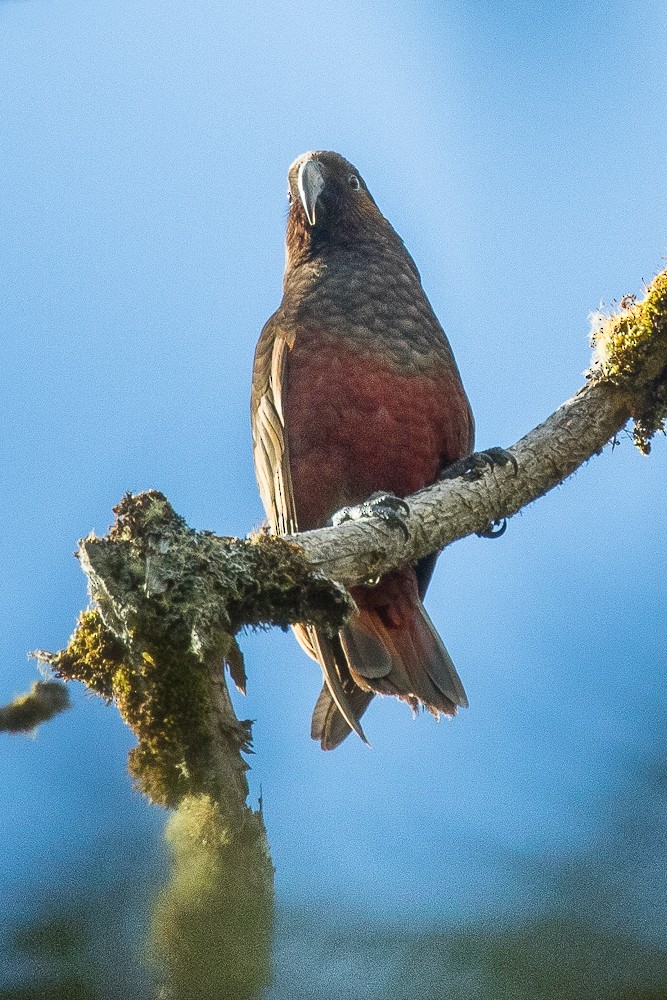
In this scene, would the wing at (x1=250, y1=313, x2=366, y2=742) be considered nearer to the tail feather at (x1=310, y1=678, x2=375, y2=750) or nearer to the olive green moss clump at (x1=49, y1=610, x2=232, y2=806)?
the tail feather at (x1=310, y1=678, x2=375, y2=750)

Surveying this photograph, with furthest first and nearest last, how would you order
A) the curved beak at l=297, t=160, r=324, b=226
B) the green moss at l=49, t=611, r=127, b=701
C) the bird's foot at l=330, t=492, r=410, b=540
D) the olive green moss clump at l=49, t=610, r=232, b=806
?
the curved beak at l=297, t=160, r=324, b=226 → the bird's foot at l=330, t=492, r=410, b=540 → the green moss at l=49, t=611, r=127, b=701 → the olive green moss clump at l=49, t=610, r=232, b=806

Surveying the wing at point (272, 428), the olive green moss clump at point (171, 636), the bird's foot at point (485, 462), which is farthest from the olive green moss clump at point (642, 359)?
the olive green moss clump at point (171, 636)

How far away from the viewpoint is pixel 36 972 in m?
1.69

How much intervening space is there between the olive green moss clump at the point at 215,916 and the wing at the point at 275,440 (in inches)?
109

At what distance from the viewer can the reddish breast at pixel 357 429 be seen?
535 centimetres

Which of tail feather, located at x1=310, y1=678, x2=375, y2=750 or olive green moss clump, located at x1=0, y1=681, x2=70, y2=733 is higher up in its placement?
tail feather, located at x1=310, y1=678, x2=375, y2=750

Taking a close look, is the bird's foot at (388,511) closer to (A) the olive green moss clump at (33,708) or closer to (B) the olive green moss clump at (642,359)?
(B) the olive green moss clump at (642,359)

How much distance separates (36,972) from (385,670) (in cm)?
345

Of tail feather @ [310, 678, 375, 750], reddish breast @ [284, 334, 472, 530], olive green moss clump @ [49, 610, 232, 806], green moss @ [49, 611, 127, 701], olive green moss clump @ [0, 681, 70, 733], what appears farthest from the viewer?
reddish breast @ [284, 334, 472, 530]

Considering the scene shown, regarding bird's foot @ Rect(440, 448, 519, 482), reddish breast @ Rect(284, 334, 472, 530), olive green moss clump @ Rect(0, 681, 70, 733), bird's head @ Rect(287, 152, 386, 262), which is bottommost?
olive green moss clump @ Rect(0, 681, 70, 733)

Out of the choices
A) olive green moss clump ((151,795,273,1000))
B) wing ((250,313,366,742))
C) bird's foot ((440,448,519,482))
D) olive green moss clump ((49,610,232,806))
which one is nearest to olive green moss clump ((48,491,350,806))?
olive green moss clump ((49,610,232,806))

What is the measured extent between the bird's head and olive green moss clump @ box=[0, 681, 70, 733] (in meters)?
4.30

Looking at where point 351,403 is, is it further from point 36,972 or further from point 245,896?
point 36,972

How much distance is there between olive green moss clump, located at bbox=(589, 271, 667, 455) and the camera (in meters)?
4.59
